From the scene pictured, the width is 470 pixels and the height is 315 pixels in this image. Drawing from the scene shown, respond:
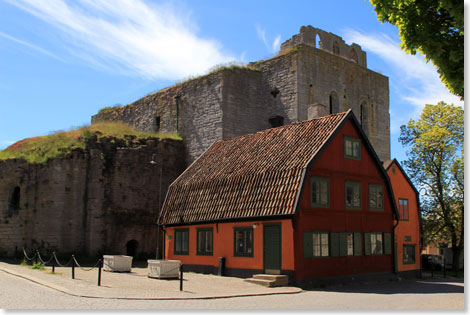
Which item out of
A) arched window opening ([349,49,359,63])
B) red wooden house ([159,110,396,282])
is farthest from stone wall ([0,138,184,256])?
arched window opening ([349,49,359,63])

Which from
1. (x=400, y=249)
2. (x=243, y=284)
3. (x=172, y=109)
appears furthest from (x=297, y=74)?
(x=243, y=284)

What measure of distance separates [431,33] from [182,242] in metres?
15.7

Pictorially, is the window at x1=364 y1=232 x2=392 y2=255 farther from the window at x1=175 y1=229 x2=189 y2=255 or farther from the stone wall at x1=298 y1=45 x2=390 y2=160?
the stone wall at x1=298 y1=45 x2=390 y2=160

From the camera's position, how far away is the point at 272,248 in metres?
19.1

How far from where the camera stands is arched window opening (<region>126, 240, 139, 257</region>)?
3012 cm

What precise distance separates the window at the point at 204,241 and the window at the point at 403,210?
10196mm

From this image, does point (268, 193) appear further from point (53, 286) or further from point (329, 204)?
point (53, 286)

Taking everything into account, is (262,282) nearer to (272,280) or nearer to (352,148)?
(272,280)

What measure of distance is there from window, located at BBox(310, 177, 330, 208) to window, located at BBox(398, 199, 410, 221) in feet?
23.5

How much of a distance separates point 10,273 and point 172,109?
758 inches

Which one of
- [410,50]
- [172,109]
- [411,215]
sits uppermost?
[172,109]

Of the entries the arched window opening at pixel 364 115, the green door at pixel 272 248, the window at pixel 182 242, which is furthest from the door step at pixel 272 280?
the arched window opening at pixel 364 115

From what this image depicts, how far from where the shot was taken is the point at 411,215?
26.5 m

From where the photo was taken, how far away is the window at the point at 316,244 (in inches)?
738
